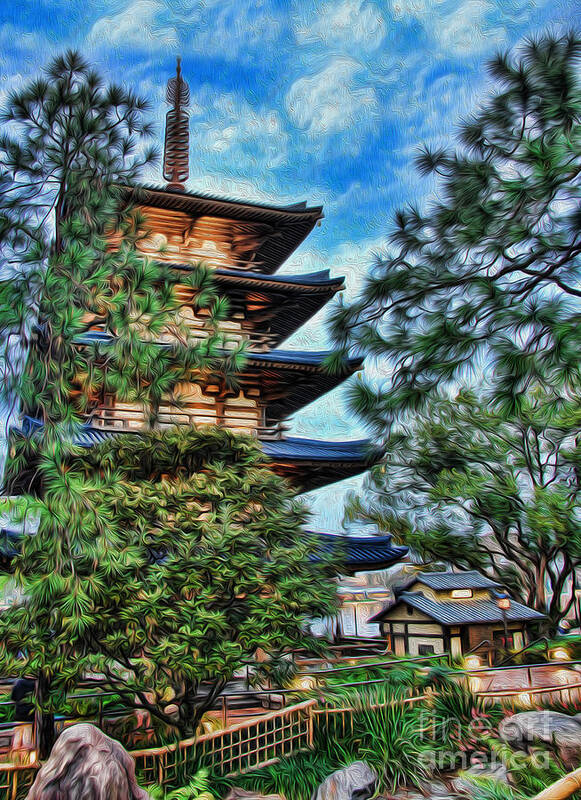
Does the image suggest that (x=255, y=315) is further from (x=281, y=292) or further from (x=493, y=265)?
(x=493, y=265)

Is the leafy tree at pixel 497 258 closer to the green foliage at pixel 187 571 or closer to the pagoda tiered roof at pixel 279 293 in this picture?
the green foliage at pixel 187 571

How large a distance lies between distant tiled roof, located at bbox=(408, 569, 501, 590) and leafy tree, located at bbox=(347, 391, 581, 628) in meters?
0.29

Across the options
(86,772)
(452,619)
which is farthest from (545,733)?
(86,772)

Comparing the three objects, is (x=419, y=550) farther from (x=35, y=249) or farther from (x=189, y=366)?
(x=35, y=249)

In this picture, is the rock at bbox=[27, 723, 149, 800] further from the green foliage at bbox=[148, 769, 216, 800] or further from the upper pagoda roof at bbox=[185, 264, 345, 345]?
the upper pagoda roof at bbox=[185, 264, 345, 345]

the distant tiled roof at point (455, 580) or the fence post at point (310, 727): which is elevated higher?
the distant tiled roof at point (455, 580)

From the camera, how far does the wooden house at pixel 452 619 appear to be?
23.5 feet

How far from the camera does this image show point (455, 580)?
768 centimetres

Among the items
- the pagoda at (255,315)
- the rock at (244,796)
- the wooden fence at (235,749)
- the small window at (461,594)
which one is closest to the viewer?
the wooden fence at (235,749)

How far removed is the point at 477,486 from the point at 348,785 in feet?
12.5

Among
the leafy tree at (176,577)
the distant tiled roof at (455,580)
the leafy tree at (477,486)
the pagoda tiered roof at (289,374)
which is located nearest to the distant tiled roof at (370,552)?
the distant tiled roof at (455,580)

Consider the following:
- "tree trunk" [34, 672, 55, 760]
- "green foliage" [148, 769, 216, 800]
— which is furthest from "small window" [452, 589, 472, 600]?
"tree trunk" [34, 672, 55, 760]

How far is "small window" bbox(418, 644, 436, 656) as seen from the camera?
718cm

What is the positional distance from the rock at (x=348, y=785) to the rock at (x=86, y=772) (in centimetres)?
153
